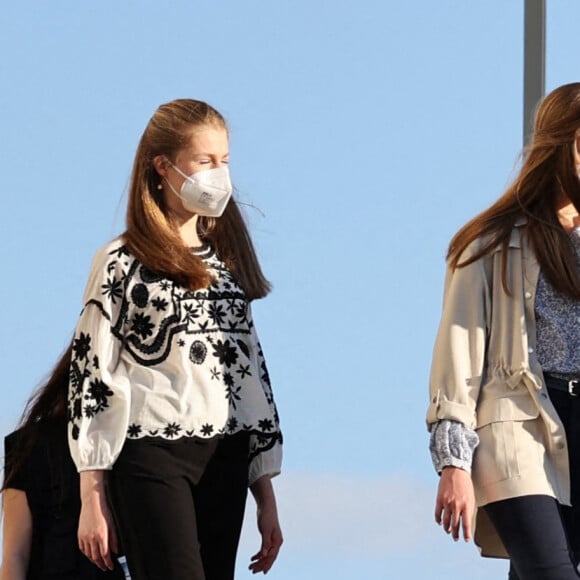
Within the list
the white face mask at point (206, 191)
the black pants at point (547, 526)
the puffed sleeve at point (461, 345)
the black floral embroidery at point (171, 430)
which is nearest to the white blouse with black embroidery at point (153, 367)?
the black floral embroidery at point (171, 430)

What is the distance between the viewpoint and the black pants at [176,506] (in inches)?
93.5

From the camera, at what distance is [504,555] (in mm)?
2473

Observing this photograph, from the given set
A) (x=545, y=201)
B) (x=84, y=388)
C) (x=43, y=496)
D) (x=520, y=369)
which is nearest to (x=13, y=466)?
(x=43, y=496)

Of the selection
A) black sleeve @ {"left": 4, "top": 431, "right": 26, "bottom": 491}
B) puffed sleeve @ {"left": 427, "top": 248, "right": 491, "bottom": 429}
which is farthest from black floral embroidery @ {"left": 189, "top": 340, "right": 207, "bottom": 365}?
black sleeve @ {"left": 4, "top": 431, "right": 26, "bottom": 491}

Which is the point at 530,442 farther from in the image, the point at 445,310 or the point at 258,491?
the point at 258,491

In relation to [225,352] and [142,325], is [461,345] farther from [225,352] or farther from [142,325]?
[142,325]

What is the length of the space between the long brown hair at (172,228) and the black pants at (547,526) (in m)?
0.62

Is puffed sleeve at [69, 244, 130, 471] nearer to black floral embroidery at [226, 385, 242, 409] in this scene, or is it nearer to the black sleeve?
black floral embroidery at [226, 385, 242, 409]

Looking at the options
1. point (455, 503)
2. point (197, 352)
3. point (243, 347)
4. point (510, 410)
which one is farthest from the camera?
point (243, 347)

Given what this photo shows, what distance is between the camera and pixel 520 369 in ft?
7.85

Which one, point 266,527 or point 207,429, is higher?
point 207,429

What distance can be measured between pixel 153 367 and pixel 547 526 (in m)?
0.70

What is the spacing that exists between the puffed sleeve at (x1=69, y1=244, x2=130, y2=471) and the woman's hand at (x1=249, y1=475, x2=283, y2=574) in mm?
330

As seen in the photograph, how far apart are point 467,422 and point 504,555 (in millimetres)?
265
